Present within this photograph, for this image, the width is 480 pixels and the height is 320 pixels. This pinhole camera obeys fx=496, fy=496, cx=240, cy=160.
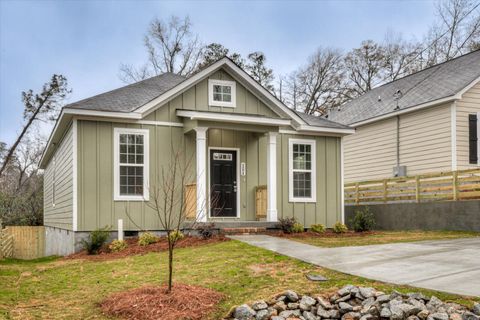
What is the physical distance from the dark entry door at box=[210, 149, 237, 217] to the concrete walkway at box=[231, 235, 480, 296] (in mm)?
2928

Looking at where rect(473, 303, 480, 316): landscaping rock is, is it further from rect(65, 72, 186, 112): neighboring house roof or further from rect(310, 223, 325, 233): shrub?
rect(65, 72, 186, 112): neighboring house roof

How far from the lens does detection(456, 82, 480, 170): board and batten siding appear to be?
53.3ft

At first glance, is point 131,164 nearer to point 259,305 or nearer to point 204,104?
point 204,104

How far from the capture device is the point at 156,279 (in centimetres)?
828

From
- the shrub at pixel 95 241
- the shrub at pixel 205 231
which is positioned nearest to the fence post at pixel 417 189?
the shrub at pixel 205 231

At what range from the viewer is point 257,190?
598 inches

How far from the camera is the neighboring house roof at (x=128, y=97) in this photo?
13.1 metres

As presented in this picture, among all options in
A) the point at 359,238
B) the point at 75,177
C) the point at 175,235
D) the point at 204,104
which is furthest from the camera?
the point at 204,104

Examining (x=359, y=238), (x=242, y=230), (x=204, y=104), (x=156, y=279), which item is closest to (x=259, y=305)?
(x=156, y=279)

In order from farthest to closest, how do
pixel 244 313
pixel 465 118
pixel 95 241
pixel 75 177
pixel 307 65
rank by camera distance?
pixel 307 65 < pixel 465 118 < pixel 75 177 < pixel 95 241 < pixel 244 313

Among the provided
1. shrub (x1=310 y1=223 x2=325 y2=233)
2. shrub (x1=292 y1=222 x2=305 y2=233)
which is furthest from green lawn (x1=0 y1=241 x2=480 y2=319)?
shrub (x1=310 y1=223 x2=325 y2=233)

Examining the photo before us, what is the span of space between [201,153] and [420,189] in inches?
294

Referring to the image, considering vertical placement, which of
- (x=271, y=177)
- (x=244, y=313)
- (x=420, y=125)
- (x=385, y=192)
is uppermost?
(x=420, y=125)

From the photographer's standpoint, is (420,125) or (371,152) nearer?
(420,125)
